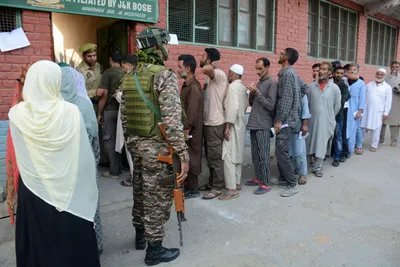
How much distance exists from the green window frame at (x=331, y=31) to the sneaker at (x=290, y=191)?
490 cm

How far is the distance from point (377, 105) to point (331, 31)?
294 centimetres

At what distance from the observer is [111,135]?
4.90 metres

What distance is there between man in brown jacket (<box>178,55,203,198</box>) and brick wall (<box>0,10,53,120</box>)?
1.77m

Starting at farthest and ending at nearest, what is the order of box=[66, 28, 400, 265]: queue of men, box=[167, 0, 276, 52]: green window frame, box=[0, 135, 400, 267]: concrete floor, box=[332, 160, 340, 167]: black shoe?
box=[332, 160, 340, 167]: black shoe → box=[167, 0, 276, 52]: green window frame → box=[0, 135, 400, 267]: concrete floor → box=[66, 28, 400, 265]: queue of men

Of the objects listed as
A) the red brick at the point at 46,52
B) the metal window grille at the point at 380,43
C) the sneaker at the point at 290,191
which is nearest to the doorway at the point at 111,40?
the red brick at the point at 46,52

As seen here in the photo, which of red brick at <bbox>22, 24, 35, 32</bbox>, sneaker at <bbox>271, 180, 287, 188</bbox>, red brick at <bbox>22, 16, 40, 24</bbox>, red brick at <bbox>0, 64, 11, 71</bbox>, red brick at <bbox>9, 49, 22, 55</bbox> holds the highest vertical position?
red brick at <bbox>22, 16, 40, 24</bbox>

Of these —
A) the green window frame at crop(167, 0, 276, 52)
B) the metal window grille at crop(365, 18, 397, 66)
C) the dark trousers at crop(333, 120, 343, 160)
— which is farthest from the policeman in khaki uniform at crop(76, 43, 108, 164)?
the metal window grille at crop(365, 18, 397, 66)

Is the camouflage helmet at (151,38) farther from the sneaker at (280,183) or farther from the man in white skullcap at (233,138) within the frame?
the sneaker at (280,183)

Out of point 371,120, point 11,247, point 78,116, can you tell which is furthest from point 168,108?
point 371,120

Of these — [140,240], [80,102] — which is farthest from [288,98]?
[80,102]

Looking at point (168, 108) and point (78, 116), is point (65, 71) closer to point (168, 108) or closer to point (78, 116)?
point (78, 116)

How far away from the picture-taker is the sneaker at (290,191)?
4.38 m

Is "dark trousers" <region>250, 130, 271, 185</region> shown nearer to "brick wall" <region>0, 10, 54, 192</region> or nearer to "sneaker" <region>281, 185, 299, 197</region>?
"sneaker" <region>281, 185, 299, 197</region>

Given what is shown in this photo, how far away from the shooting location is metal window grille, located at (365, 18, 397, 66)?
34.6 feet
